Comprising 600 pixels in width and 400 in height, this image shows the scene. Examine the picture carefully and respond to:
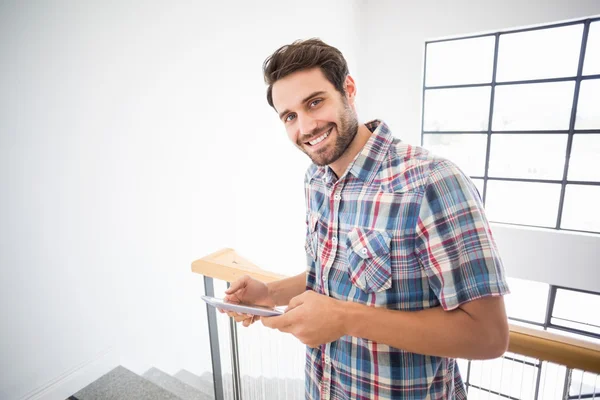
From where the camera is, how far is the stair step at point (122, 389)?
176 centimetres

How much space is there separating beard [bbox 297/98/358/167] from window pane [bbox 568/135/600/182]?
524cm

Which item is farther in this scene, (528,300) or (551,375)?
(528,300)

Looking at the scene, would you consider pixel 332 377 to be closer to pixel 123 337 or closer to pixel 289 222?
pixel 123 337

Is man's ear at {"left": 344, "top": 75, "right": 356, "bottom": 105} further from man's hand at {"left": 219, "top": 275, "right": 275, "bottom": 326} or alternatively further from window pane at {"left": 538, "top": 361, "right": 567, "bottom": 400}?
window pane at {"left": 538, "top": 361, "right": 567, "bottom": 400}

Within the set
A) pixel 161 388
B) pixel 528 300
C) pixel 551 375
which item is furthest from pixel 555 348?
pixel 528 300

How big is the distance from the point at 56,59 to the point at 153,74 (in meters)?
0.54

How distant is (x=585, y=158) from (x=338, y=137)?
5.37 metres

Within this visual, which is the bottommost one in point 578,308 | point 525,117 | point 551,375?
point 578,308

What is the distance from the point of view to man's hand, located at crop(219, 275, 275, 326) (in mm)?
976

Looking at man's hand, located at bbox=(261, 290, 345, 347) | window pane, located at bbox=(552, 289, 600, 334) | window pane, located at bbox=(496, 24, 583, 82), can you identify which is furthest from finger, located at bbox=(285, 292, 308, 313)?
window pane, located at bbox=(552, 289, 600, 334)

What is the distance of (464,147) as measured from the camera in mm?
5285

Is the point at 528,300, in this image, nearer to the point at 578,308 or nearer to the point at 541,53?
the point at 578,308

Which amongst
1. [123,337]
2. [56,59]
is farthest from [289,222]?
[56,59]

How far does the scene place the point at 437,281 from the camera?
2.32 feet
